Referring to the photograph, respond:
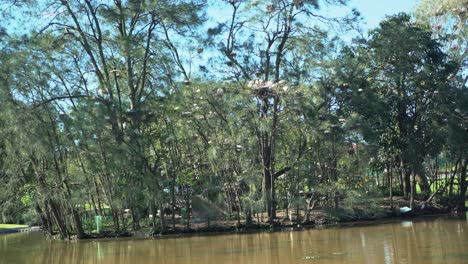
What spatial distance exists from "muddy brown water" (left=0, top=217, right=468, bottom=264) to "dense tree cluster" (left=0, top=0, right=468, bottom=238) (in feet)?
6.50

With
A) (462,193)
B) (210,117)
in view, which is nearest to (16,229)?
(210,117)

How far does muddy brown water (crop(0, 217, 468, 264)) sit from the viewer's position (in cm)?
1146

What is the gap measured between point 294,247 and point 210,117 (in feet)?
25.0

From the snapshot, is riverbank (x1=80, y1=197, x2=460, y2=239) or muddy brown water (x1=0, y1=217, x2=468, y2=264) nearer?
muddy brown water (x1=0, y1=217, x2=468, y2=264)

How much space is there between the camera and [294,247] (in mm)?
13914

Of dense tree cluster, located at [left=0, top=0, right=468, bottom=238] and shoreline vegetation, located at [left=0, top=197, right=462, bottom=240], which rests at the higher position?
dense tree cluster, located at [left=0, top=0, right=468, bottom=238]

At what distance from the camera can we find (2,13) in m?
18.8

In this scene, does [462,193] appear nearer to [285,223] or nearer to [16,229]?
[285,223]

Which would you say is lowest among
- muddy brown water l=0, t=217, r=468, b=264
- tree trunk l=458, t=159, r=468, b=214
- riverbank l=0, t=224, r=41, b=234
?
muddy brown water l=0, t=217, r=468, b=264

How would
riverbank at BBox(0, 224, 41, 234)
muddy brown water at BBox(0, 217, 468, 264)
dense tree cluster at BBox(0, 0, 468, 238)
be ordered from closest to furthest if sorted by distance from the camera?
muddy brown water at BBox(0, 217, 468, 264) < dense tree cluster at BBox(0, 0, 468, 238) < riverbank at BBox(0, 224, 41, 234)

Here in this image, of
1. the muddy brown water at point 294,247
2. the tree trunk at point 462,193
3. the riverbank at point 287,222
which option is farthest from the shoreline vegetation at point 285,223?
the muddy brown water at point 294,247

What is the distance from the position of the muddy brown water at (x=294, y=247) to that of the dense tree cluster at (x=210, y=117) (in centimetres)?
198

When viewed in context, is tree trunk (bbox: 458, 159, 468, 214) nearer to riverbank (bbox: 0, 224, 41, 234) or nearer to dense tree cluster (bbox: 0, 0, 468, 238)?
dense tree cluster (bbox: 0, 0, 468, 238)

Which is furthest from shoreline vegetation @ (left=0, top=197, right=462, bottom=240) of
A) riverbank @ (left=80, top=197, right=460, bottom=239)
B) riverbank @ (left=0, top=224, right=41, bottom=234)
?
riverbank @ (left=0, top=224, right=41, bottom=234)
